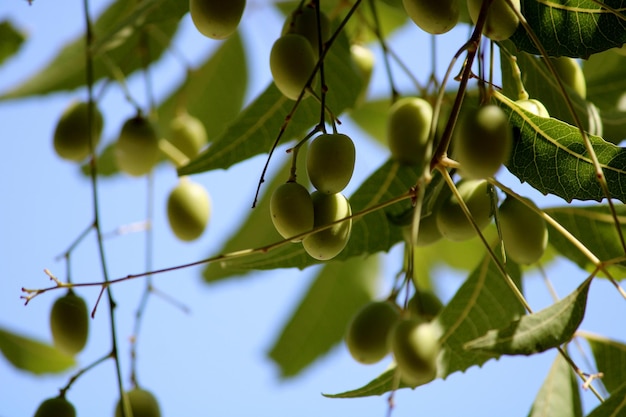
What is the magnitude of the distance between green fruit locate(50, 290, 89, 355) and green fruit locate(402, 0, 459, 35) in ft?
1.69

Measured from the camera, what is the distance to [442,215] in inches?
32.0

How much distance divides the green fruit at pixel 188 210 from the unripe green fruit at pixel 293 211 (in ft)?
1.44

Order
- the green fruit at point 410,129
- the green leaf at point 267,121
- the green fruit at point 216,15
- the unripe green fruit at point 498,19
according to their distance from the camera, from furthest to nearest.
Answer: the green leaf at point 267,121, the green fruit at point 410,129, the green fruit at point 216,15, the unripe green fruit at point 498,19

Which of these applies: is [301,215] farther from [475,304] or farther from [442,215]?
[475,304]

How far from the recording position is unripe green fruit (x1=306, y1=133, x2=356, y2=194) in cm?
69

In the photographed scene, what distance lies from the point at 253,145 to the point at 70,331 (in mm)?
298

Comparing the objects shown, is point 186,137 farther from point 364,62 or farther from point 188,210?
point 364,62

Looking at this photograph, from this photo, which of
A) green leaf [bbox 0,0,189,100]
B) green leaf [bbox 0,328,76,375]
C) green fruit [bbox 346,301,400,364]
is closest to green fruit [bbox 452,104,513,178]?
green fruit [bbox 346,301,400,364]

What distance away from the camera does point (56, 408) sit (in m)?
→ 0.90

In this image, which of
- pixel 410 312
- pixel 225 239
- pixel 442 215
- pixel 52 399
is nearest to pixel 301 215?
pixel 442 215

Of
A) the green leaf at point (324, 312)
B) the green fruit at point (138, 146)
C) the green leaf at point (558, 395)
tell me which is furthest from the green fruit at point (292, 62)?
the green leaf at point (324, 312)

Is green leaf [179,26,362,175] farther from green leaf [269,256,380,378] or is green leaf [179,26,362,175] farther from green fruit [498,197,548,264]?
green leaf [269,256,380,378]

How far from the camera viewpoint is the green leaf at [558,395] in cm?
99

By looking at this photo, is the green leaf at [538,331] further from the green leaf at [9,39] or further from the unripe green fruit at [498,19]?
the green leaf at [9,39]
